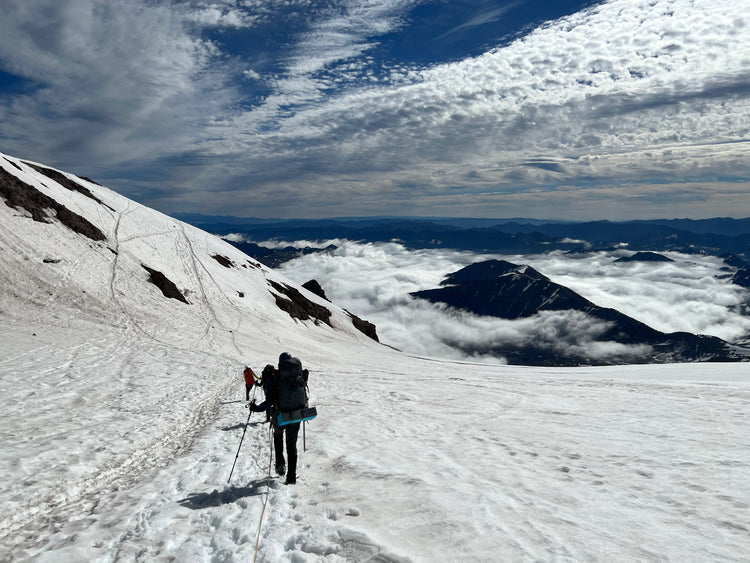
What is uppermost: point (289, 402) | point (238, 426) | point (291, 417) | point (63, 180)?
point (63, 180)

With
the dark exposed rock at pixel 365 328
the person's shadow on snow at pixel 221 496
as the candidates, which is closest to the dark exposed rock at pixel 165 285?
the person's shadow on snow at pixel 221 496

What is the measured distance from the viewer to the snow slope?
6.05m

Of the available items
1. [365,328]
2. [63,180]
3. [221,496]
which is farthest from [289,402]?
[365,328]

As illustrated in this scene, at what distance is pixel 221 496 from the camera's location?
26.3 ft

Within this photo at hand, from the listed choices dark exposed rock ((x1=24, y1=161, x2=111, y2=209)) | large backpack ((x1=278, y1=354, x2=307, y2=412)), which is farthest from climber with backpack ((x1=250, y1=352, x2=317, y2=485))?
dark exposed rock ((x1=24, y1=161, x2=111, y2=209))

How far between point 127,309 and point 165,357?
14413 millimetres

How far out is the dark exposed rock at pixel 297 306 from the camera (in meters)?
61.0

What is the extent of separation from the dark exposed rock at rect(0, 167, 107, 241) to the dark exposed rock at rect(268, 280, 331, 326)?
2453 centimetres

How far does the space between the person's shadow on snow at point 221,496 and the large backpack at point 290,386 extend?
1707 millimetres

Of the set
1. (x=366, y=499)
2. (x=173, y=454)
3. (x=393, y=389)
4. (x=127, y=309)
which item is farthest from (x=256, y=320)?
(x=366, y=499)

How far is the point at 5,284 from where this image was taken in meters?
32.0

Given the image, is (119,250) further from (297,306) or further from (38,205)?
(297,306)

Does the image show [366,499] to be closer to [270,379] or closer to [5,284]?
[270,379]

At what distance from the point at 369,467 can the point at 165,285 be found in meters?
42.4
